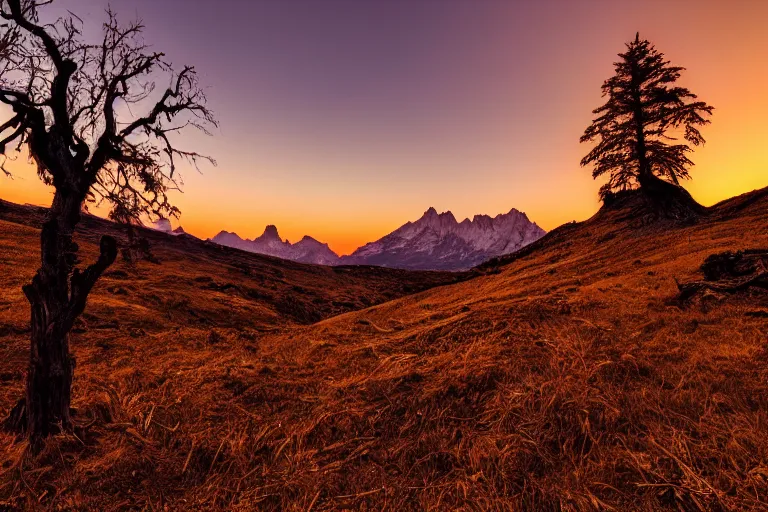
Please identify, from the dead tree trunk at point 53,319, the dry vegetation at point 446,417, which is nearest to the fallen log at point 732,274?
the dry vegetation at point 446,417

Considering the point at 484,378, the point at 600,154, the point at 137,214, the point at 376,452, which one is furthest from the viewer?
the point at 600,154

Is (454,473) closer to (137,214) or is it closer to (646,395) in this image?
(646,395)

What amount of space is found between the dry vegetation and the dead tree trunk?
36cm

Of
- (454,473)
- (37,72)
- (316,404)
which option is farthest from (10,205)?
(454,473)

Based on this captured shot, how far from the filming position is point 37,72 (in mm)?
6012

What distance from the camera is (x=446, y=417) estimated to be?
416 centimetres

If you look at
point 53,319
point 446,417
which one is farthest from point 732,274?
point 53,319

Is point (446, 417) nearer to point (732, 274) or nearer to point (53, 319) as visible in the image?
point (53, 319)

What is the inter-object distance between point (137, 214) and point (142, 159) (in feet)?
3.77

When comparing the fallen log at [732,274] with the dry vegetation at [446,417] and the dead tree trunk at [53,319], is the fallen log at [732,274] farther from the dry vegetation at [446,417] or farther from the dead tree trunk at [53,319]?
the dead tree trunk at [53,319]

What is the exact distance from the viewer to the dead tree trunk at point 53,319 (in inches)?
175

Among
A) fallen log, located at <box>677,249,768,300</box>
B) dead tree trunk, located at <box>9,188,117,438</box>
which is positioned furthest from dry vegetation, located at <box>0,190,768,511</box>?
dead tree trunk, located at <box>9,188,117,438</box>

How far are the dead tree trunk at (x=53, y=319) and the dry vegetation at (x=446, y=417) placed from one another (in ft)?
1.19

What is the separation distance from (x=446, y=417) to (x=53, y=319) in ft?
18.5
